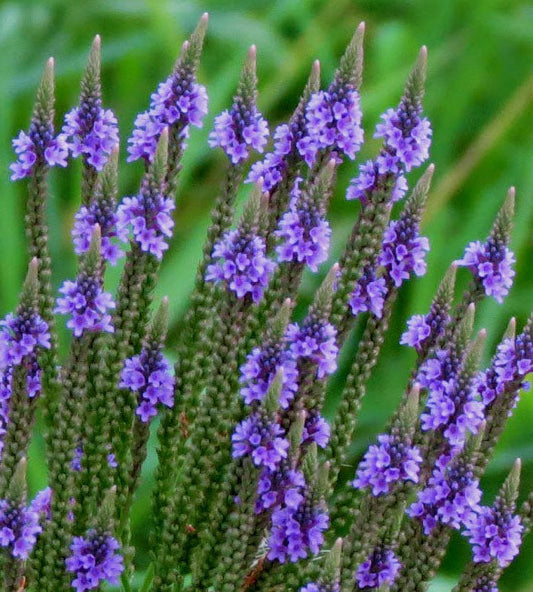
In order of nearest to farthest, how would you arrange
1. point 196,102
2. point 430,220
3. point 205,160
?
point 196,102 → point 430,220 → point 205,160

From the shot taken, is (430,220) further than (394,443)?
Yes

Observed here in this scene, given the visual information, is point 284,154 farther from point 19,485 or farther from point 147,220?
point 19,485

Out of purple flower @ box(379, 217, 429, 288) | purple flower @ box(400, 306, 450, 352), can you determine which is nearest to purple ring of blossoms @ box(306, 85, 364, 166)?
purple flower @ box(379, 217, 429, 288)

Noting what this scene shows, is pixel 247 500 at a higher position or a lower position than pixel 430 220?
lower

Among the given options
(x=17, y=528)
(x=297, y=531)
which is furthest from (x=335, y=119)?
(x=17, y=528)

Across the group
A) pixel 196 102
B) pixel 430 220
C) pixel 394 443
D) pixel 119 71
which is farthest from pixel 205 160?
pixel 394 443

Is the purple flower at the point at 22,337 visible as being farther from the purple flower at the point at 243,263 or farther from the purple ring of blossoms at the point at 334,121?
the purple ring of blossoms at the point at 334,121

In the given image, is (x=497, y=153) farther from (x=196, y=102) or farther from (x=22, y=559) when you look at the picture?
(x=22, y=559)

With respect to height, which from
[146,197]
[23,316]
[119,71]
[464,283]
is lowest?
[23,316]
